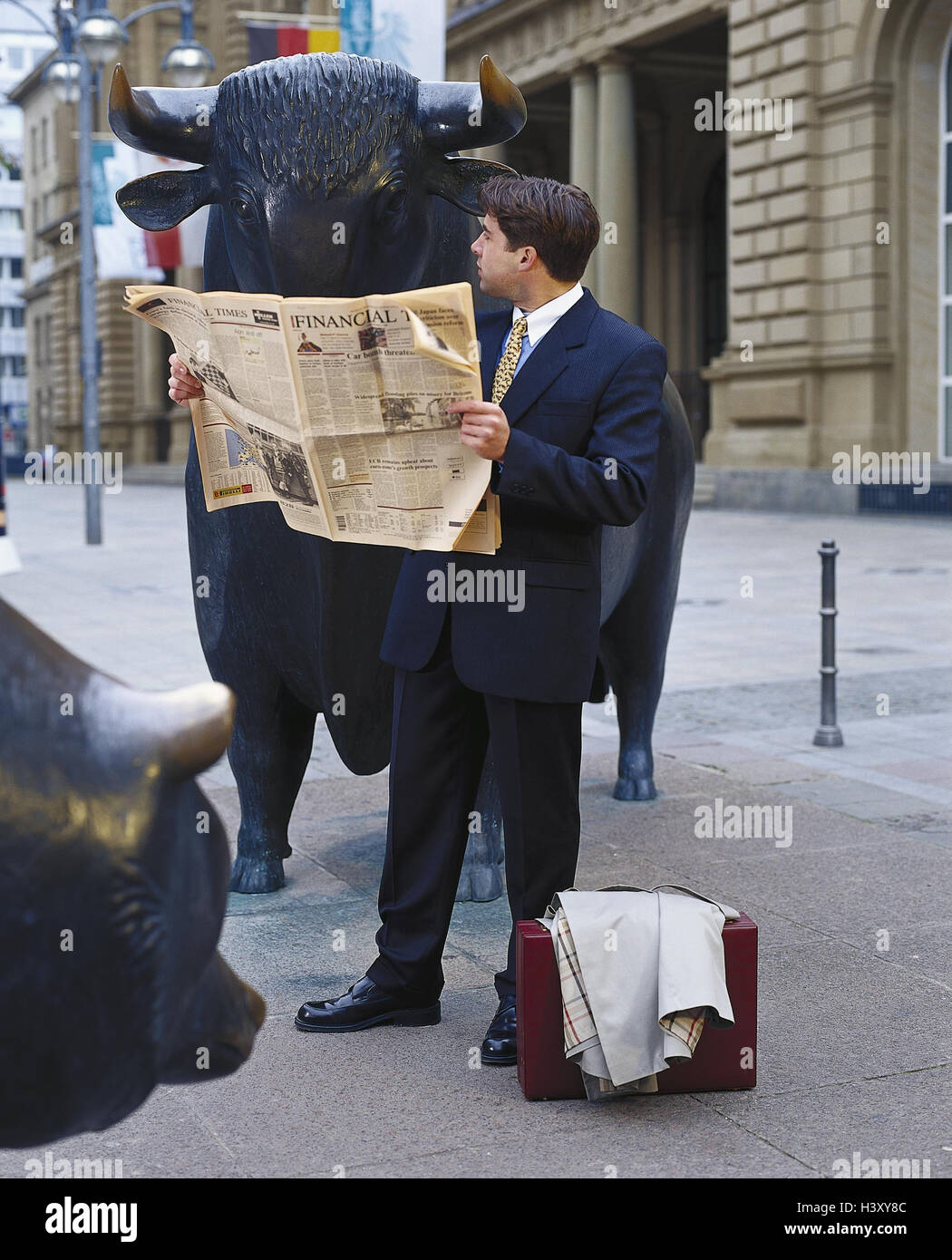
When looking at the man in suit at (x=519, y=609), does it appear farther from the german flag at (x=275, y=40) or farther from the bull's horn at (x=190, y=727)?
the german flag at (x=275, y=40)

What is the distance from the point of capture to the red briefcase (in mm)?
3238

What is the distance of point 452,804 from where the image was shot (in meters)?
3.65

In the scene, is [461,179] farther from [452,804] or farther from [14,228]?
[14,228]

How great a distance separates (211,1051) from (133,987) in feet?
0.85

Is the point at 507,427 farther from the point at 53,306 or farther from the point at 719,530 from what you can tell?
the point at 53,306

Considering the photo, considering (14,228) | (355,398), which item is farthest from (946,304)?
(14,228)

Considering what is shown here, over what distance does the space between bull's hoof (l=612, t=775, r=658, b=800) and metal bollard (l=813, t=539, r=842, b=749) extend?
1.36 meters

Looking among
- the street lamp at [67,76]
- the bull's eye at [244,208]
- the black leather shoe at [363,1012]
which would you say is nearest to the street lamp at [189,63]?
the street lamp at [67,76]

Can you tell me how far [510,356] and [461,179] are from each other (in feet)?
2.64

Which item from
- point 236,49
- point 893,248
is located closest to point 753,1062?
point 893,248

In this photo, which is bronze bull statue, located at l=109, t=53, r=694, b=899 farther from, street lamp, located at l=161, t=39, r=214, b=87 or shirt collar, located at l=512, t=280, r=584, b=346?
street lamp, located at l=161, t=39, r=214, b=87

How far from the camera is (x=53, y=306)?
58031mm

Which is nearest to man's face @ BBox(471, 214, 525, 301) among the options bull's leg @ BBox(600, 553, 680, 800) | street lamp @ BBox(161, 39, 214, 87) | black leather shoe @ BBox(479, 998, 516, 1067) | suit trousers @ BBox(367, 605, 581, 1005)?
suit trousers @ BBox(367, 605, 581, 1005)

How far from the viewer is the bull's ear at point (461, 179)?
3.94 m
